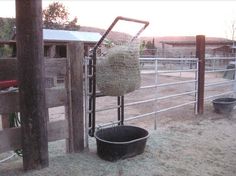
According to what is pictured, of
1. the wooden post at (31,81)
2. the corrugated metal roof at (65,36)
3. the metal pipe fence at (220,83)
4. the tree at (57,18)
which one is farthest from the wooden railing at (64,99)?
the tree at (57,18)

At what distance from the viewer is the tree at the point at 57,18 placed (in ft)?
95.3

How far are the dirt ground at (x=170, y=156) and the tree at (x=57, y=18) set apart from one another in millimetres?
24923

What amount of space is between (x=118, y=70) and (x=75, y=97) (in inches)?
20.9

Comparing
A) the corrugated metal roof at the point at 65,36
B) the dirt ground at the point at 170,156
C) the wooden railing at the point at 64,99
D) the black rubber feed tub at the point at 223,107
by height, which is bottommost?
the dirt ground at the point at 170,156

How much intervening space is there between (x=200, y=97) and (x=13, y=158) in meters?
3.66

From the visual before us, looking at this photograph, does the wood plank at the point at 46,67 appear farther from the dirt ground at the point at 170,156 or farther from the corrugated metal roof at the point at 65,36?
the corrugated metal roof at the point at 65,36

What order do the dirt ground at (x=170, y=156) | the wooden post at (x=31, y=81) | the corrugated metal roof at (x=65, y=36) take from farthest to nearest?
the corrugated metal roof at (x=65, y=36) → the dirt ground at (x=170, y=156) → the wooden post at (x=31, y=81)

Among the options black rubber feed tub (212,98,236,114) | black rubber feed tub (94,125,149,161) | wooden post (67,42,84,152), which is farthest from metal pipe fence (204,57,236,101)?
wooden post (67,42,84,152)

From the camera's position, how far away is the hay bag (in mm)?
3393

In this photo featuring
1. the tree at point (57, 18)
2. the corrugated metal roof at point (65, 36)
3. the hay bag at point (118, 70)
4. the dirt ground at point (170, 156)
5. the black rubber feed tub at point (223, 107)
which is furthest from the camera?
the tree at point (57, 18)

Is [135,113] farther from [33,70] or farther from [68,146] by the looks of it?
[33,70]

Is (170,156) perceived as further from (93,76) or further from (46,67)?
(46,67)

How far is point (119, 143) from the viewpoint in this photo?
3.39 m

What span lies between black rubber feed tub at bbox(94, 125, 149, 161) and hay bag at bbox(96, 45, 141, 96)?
20.3 inches
